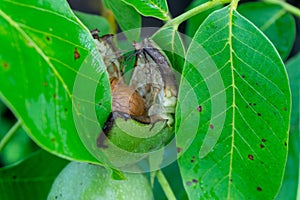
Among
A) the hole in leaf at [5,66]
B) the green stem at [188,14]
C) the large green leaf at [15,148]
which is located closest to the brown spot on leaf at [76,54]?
the hole in leaf at [5,66]

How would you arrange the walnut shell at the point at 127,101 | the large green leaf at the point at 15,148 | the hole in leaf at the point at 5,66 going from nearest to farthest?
the hole in leaf at the point at 5,66 < the walnut shell at the point at 127,101 < the large green leaf at the point at 15,148

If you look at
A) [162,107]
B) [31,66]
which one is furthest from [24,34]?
[162,107]

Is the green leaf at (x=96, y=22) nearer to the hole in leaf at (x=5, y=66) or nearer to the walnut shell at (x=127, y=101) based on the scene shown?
the walnut shell at (x=127, y=101)

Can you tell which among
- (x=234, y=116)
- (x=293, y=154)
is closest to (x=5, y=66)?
(x=234, y=116)

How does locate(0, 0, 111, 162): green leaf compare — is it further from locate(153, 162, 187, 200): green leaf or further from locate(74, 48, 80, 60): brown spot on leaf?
locate(153, 162, 187, 200): green leaf

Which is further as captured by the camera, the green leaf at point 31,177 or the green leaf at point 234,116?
the green leaf at point 31,177

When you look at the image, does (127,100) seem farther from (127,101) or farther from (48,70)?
(48,70)

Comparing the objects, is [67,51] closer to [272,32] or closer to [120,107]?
[120,107]
